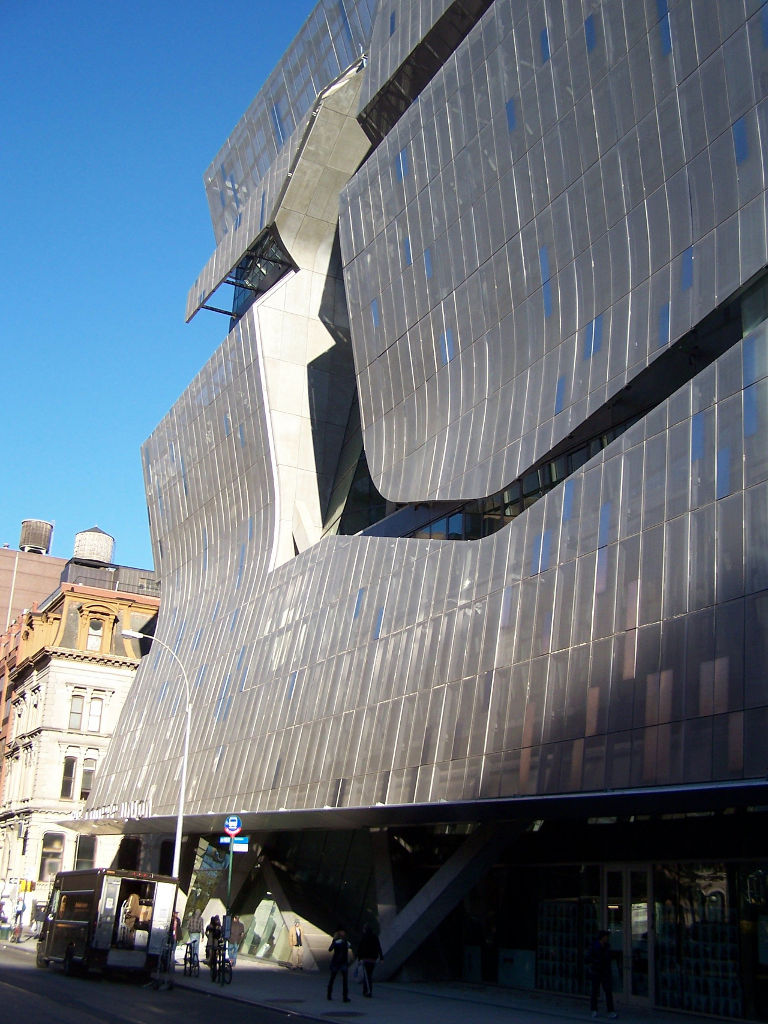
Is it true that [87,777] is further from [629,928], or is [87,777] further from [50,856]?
[629,928]

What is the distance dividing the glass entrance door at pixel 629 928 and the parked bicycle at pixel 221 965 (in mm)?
10883

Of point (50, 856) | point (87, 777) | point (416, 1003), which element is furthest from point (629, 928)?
point (87, 777)

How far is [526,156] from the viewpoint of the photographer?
30328 millimetres

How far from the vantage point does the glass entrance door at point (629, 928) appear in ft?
82.1

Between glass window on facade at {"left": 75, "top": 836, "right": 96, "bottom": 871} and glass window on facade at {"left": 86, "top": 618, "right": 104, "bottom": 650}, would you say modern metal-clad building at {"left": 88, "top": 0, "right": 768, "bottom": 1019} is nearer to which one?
glass window on facade at {"left": 75, "top": 836, "right": 96, "bottom": 871}

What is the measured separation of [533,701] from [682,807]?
5.09m

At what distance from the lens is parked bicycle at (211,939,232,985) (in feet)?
97.5

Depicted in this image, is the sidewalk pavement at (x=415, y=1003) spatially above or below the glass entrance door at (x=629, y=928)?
below

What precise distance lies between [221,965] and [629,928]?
11579 millimetres

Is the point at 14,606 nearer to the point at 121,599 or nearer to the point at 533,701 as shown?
the point at 121,599

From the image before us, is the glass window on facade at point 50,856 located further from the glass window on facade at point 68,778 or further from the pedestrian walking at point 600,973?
the pedestrian walking at point 600,973

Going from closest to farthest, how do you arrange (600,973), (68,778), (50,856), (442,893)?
1. (600,973)
2. (442,893)
3. (50,856)
4. (68,778)

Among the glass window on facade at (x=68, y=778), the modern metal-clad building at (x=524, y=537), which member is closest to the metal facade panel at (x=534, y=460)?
the modern metal-clad building at (x=524, y=537)

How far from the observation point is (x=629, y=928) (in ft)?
84.0
